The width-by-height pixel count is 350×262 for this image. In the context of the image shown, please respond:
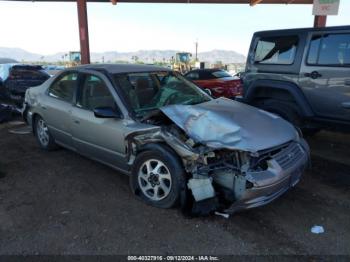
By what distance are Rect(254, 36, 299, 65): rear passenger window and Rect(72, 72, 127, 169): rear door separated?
10.8ft

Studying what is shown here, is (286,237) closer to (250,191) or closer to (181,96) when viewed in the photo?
(250,191)

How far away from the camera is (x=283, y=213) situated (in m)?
3.60

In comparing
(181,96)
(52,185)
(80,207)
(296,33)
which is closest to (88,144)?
(52,185)

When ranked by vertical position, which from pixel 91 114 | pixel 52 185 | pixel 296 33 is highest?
pixel 296 33

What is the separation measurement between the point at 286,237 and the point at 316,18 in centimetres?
1144

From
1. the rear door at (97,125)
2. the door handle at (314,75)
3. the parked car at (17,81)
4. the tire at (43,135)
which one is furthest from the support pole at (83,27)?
the door handle at (314,75)

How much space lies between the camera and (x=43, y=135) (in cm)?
580

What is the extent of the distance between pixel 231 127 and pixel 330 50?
9.59 ft

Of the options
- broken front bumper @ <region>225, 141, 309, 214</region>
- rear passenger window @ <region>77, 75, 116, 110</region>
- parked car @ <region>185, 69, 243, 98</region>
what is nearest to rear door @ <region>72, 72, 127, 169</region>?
rear passenger window @ <region>77, 75, 116, 110</region>

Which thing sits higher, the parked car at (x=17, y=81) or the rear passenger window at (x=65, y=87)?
the rear passenger window at (x=65, y=87)

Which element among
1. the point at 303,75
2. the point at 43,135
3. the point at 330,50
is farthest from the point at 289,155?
the point at 43,135

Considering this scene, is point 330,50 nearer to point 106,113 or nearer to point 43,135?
point 106,113

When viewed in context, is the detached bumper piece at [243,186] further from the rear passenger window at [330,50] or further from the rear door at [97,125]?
the rear passenger window at [330,50]

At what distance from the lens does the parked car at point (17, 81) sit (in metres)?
9.91
